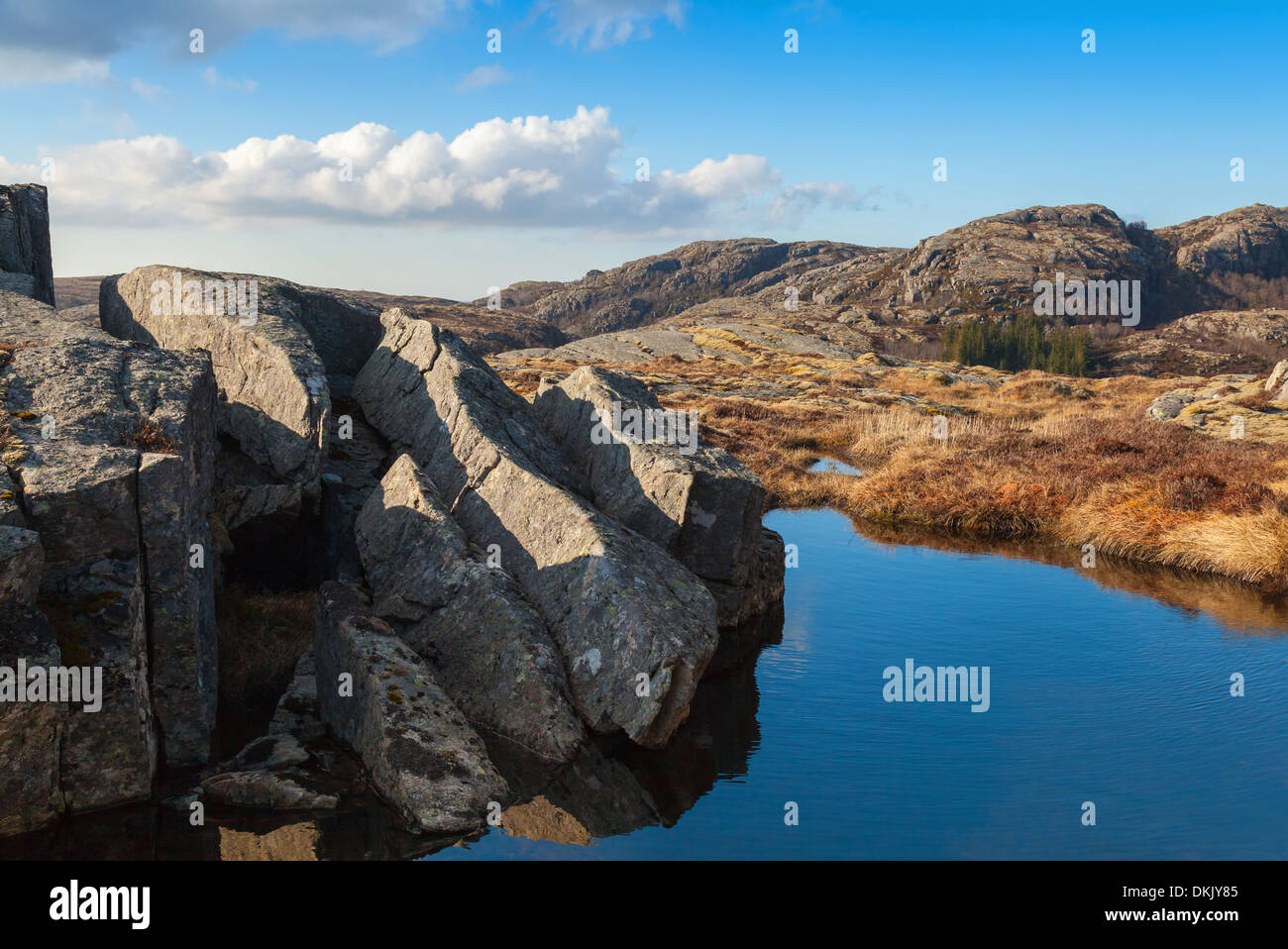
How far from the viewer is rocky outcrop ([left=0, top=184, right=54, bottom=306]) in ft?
64.1

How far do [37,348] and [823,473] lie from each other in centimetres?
2583

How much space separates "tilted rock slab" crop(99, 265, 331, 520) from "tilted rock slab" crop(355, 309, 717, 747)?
210 cm

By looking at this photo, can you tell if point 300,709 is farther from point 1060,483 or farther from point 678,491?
point 1060,483

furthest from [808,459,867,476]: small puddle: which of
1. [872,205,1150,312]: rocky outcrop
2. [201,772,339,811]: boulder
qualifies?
[872,205,1150,312]: rocky outcrop

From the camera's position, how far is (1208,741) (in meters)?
12.6
